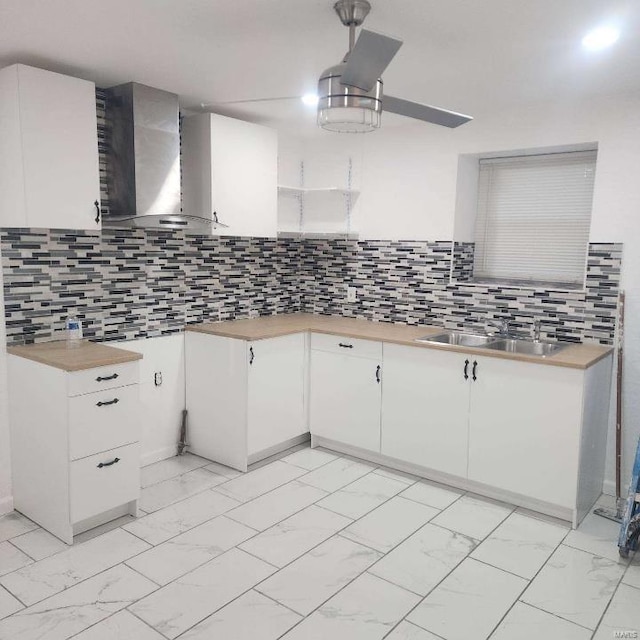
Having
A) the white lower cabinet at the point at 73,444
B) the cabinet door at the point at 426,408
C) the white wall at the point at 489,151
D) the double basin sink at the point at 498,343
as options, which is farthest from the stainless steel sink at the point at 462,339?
the white lower cabinet at the point at 73,444

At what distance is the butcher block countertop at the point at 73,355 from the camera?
2.52m

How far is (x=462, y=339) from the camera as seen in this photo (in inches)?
142

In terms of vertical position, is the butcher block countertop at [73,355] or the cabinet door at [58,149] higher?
the cabinet door at [58,149]

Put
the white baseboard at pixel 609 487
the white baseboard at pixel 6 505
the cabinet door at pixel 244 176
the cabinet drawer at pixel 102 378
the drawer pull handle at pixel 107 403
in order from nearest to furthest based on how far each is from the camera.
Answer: the cabinet drawer at pixel 102 378, the drawer pull handle at pixel 107 403, the white baseboard at pixel 6 505, the white baseboard at pixel 609 487, the cabinet door at pixel 244 176

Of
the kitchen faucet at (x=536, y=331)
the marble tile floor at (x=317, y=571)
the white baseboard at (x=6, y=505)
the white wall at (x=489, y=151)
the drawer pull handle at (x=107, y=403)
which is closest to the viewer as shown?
the marble tile floor at (x=317, y=571)

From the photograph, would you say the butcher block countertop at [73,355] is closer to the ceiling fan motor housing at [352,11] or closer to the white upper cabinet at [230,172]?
the white upper cabinet at [230,172]

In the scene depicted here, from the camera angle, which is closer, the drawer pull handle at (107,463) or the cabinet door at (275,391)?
the drawer pull handle at (107,463)

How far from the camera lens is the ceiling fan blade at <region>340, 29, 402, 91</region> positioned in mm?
1540

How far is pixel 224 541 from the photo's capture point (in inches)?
103

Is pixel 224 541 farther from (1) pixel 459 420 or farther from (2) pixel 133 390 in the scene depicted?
(1) pixel 459 420

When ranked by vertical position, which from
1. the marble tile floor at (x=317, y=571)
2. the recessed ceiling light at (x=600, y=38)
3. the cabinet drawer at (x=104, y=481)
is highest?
the recessed ceiling light at (x=600, y=38)

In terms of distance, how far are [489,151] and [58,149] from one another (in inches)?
97.4

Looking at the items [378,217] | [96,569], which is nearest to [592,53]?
[378,217]

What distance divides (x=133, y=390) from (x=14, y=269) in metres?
0.87
